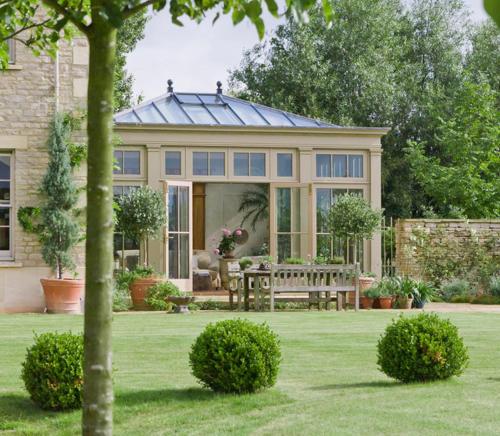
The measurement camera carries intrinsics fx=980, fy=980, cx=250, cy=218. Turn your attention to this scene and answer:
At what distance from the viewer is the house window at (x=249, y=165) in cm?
2003

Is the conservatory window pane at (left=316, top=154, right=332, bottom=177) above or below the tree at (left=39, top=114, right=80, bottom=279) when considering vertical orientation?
above

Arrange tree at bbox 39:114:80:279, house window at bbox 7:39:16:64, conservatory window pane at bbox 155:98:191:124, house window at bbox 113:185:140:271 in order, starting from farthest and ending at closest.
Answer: conservatory window pane at bbox 155:98:191:124, house window at bbox 113:185:140:271, house window at bbox 7:39:16:64, tree at bbox 39:114:80:279

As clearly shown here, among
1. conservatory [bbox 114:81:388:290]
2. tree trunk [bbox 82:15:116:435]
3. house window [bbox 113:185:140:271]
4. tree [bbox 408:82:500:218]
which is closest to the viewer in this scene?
tree trunk [bbox 82:15:116:435]

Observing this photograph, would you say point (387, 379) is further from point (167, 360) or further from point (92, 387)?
point (92, 387)

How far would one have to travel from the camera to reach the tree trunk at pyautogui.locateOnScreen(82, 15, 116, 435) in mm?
4246

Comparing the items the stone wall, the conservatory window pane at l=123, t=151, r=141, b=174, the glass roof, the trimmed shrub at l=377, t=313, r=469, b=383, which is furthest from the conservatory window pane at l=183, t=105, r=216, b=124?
the trimmed shrub at l=377, t=313, r=469, b=383

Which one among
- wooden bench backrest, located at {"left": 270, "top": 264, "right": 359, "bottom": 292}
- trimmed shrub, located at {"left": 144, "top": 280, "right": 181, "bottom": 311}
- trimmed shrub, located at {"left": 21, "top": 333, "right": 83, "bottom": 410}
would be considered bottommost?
trimmed shrub, located at {"left": 21, "top": 333, "right": 83, "bottom": 410}

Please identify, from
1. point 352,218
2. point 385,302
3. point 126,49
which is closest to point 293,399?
point 385,302

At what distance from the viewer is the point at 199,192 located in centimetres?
2448

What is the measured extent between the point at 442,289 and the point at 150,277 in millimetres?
5978

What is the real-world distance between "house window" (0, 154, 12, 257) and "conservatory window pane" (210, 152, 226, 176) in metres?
5.46

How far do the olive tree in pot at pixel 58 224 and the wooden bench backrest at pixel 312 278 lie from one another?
10.3 ft

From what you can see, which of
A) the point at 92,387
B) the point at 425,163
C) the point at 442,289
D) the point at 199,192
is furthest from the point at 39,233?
the point at 425,163

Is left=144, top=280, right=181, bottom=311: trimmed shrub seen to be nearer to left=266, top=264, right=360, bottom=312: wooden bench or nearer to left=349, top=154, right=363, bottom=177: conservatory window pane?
left=266, top=264, right=360, bottom=312: wooden bench
